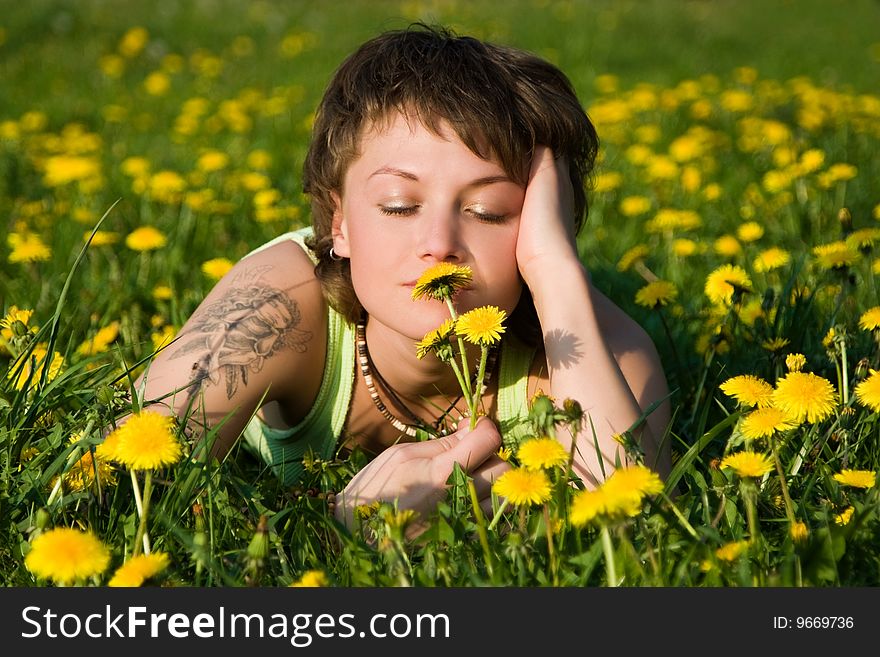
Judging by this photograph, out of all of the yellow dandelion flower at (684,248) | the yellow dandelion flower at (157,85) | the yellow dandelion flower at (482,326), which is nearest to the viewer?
the yellow dandelion flower at (482,326)

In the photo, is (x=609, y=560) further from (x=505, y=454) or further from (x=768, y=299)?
(x=768, y=299)

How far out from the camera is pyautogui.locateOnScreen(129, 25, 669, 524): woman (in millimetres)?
2039

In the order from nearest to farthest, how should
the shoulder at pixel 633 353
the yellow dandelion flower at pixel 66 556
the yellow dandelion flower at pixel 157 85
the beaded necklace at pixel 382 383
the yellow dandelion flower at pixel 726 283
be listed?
the yellow dandelion flower at pixel 66 556, the shoulder at pixel 633 353, the yellow dandelion flower at pixel 726 283, the beaded necklace at pixel 382 383, the yellow dandelion flower at pixel 157 85

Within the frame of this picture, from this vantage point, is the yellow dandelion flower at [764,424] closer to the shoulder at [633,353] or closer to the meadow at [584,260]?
the meadow at [584,260]

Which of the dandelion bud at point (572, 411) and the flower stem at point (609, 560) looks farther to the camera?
the dandelion bud at point (572, 411)

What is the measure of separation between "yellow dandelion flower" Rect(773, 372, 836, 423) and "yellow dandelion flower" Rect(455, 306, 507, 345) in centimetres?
47

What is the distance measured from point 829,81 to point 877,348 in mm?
5133

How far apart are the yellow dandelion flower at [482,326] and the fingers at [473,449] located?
23 centimetres

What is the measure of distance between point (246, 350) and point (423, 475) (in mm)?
567

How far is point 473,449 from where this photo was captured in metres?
1.92

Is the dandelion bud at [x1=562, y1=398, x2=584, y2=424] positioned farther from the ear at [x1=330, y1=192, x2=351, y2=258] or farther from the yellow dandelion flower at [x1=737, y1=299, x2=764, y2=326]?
the yellow dandelion flower at [x1=737, y1=299, x2=764, y2=326]

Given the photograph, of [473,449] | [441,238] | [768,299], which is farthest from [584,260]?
[473,449]

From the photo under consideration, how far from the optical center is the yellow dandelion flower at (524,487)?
153 cm

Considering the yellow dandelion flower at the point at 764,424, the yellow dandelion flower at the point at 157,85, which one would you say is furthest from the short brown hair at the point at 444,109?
the yellow dandelion flower at the point at 157,85
